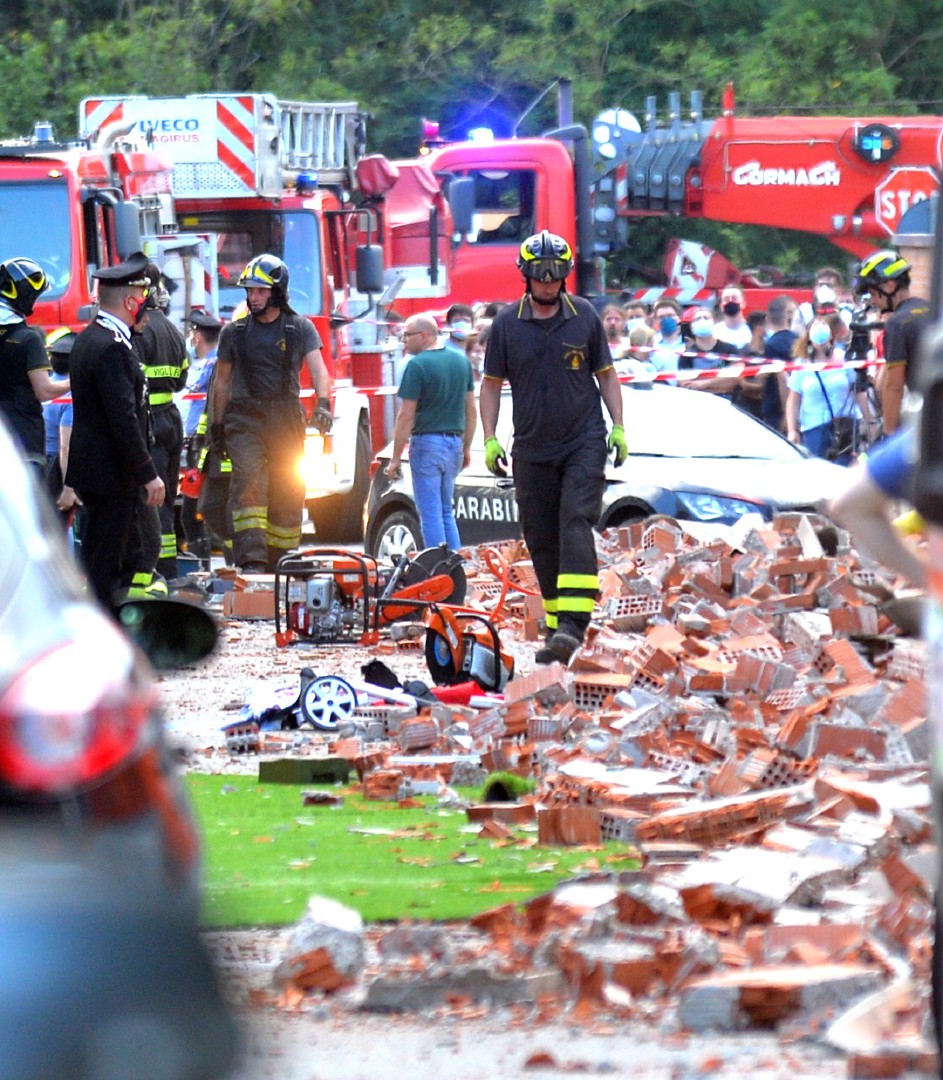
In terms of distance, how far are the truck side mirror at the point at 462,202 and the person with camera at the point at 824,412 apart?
5072mm

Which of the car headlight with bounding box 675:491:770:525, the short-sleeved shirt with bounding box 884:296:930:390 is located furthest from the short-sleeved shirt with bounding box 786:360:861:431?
the short-sleeved shirt with bounding box 884:296:930:390

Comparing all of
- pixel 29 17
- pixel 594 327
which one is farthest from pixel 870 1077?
pixel 29 17

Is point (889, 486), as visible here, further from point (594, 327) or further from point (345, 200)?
point (345, 200)

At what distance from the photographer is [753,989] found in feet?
15.8

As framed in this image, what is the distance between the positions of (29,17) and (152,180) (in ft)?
77.7

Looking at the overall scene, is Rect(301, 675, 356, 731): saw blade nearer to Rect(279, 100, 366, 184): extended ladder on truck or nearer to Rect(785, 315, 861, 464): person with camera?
Rect(785, 315, 861, 464): person with camera

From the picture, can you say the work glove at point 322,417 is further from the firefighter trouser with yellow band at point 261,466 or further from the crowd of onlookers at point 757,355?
the crowd of onlookers at point 757,355

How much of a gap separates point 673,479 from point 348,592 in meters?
2.94

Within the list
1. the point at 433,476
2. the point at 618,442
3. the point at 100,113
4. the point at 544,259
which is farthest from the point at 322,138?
the point at 618,442

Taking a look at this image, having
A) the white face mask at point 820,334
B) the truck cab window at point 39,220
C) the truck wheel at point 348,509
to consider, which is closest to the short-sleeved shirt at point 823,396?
the white face mask at point 820,334

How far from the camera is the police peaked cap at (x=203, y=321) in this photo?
52.7 feet

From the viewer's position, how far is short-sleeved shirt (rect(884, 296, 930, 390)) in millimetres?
11398

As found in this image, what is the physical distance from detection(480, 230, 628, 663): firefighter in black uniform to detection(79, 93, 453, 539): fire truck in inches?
242

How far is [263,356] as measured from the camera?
1364 centimetres
